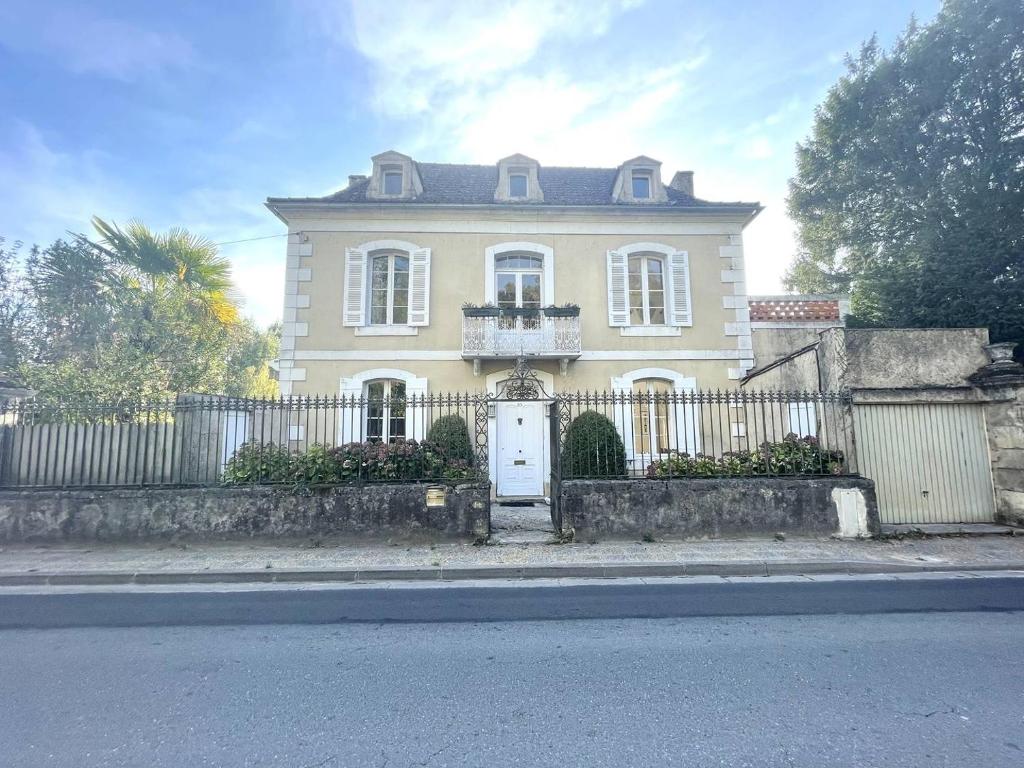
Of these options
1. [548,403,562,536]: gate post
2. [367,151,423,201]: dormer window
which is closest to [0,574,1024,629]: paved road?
[548,403,562,536]: gate post

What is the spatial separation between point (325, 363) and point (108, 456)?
503cm

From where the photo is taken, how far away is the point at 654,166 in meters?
13.8

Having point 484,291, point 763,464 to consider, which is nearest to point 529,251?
point 484,291

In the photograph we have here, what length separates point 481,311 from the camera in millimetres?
12164

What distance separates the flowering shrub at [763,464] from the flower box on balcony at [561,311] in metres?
4.90

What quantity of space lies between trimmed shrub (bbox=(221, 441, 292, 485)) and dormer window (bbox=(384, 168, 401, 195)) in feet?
26.6

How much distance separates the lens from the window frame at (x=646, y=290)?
13096 millimetres

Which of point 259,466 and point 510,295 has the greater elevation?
point 510,295

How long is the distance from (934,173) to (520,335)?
→ 1473cm

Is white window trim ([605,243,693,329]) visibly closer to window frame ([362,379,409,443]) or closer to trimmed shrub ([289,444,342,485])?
window frame ([362,379,409,443])

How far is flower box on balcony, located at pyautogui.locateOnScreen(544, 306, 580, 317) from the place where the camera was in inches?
481

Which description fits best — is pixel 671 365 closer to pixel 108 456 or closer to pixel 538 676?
pixel 538 676

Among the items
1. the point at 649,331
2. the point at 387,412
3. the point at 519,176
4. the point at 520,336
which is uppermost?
the point at 519,176

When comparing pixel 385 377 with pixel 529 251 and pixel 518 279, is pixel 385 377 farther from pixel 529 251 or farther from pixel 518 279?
pixel 529 251
